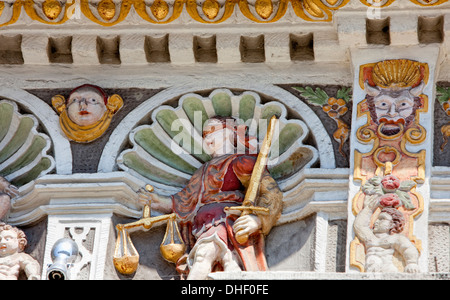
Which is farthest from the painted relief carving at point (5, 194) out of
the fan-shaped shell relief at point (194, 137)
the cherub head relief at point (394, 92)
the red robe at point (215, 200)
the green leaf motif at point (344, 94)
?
the cherub head relief at point (394, 92)

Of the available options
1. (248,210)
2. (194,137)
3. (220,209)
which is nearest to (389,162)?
(248,210)

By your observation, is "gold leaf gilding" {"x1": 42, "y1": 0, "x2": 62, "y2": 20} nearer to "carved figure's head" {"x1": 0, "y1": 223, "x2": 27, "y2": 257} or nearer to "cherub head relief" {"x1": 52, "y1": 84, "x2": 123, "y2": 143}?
"cherub head relief" {"x1": 52, "y1": 84, "x2": 123, "y2": 143}

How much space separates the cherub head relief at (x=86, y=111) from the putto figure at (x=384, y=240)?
1524 millimetres

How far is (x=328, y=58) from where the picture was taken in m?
9.48

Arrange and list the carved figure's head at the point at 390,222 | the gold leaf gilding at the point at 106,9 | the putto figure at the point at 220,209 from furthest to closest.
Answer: the gold leaf gilding at the point at 106,9 < the putto figure at the point at 220,209 < the carved figure's head at the point at 390,222

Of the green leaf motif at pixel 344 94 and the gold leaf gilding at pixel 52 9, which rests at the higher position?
the gold leaf gilding at pixel 52 9

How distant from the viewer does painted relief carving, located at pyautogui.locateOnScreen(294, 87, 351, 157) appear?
920 centimetres

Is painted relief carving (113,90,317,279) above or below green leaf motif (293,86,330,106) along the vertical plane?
below

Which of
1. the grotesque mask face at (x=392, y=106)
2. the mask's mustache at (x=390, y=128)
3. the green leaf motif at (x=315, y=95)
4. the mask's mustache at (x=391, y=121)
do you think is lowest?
the mask's mustache at (x=390, y=128)

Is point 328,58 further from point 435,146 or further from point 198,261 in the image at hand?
point 198,261

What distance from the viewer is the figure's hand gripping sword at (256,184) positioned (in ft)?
29.3

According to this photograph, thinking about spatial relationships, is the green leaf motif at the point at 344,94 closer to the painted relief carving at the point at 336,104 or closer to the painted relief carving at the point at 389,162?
the painted relief carving at the point at 336,104

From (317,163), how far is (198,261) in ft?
2.66

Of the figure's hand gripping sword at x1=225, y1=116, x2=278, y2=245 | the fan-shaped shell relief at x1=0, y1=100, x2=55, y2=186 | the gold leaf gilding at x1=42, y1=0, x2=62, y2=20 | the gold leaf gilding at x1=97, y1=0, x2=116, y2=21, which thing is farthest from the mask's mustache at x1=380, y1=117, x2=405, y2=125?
the gold leaf gilding at x1=42, y1=0, x2=62, y2=20
